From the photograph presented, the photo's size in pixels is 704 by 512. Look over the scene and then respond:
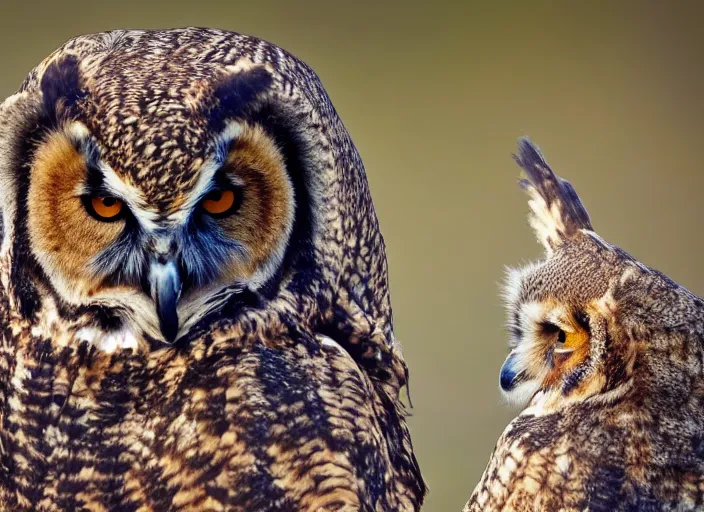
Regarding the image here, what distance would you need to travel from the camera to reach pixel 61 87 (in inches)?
44.4

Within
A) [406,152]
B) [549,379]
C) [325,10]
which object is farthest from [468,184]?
[549,379]

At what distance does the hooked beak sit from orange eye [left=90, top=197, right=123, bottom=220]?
0.07 m

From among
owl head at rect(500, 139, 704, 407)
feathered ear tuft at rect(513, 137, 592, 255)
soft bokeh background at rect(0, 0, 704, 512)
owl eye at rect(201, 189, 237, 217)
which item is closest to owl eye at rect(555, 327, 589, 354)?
owl head at rect(500, 139, 704, 407)

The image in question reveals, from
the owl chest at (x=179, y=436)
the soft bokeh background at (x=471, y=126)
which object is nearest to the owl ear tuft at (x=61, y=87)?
the owl chest at (x=179, y=436)

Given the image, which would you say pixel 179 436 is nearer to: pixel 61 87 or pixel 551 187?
pixel 61 87

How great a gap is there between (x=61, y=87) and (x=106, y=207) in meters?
0.16

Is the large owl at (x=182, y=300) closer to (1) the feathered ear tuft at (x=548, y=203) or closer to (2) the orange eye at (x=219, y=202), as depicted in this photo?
(2) the orange eye at (x=219, y=202)

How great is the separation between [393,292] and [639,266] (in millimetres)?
3481

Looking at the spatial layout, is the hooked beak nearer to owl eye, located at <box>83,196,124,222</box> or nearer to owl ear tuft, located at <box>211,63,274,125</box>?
owl eye, located at <box>83,196,124,222</box>

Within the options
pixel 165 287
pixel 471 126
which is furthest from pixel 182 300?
pixel 471 126

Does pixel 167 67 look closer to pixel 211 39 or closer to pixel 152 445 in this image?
pixel 211 39

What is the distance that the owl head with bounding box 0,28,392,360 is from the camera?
1.05m

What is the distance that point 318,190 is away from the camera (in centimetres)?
127

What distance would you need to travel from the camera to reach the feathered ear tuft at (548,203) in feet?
6.60
